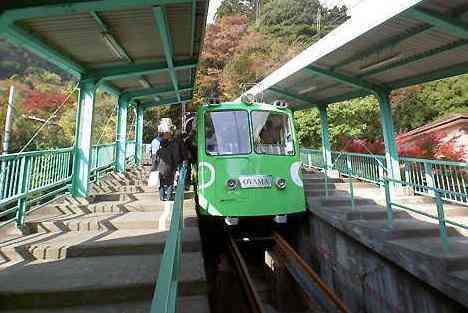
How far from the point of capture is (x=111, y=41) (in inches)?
238

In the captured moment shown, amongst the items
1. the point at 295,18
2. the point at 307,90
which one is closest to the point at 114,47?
the point at 307,90

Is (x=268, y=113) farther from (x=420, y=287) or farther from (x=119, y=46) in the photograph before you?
(x=420, y=287)

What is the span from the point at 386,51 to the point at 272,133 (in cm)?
314

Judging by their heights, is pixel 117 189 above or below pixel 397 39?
below

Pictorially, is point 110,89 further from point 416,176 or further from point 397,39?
point 416,176

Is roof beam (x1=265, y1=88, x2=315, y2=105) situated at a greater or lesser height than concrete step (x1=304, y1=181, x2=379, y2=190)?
greater

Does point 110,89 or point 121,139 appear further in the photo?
point 121,139

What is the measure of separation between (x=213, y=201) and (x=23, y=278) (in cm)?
326

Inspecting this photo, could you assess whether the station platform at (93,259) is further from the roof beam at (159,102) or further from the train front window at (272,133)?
the roof beam at (159,102)

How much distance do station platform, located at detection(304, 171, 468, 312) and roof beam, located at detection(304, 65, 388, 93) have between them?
317 cm

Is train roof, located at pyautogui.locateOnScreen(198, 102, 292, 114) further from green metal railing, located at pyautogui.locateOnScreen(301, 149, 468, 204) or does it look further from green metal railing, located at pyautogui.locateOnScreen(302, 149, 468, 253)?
green metal railing, located at pyautogui.locateOnScreen(301, 149, 468, 204)

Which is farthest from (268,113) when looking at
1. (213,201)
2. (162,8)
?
(162,8)

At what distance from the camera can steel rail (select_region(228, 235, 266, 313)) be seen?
4819 millimetres

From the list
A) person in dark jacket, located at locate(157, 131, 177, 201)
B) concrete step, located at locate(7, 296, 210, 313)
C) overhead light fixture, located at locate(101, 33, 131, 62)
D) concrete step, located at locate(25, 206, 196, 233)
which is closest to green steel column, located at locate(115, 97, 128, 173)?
overhead light fixture, located at locate(101, 33, 131, 62)
